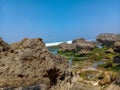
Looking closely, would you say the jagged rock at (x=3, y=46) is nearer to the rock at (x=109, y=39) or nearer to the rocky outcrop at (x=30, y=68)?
the rocky outcrop at (x=30, y=68)

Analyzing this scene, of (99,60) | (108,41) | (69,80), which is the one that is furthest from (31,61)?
(108,41)

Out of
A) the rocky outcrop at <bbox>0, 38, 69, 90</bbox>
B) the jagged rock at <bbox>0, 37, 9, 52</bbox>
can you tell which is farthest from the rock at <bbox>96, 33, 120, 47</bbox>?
the jagged rock at <bbox>0, 37, 9, 52</bbox>

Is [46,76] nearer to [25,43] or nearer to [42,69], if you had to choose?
[42,69]

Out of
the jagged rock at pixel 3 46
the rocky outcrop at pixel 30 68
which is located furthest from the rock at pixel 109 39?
the jagged rock at pixel 3 46

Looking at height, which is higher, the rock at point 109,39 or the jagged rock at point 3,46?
the rock at point 109,39

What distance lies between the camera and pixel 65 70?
42.7ft

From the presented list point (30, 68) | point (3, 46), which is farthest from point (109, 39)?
point (30, 68)

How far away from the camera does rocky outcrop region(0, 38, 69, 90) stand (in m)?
10.5

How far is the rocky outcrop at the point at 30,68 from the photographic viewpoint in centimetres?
1047

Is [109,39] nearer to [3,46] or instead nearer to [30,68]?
[3,46]

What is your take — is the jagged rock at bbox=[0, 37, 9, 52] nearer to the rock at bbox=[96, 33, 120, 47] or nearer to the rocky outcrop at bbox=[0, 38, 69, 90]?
the rocky outcrop at bbox=[0, 38, 69, 90]

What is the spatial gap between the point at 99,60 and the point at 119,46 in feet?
27.1

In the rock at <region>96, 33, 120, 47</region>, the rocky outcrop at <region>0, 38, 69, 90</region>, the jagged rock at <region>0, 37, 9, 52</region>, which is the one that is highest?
the rock at <region>96, 33, 120, 47</region>

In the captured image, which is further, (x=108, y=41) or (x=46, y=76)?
(x=108, y=41)
